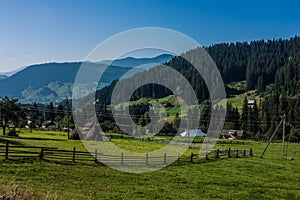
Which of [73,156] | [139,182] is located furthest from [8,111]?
[139,182]

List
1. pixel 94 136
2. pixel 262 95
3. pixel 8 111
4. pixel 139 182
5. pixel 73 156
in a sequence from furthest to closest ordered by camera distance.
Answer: pixel 262 95, pixel 8 111, pixel 94 136, pixel 73 156, pixel 139 182

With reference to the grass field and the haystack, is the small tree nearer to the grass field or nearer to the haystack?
the haystack

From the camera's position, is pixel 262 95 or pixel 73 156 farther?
pixel 262 95

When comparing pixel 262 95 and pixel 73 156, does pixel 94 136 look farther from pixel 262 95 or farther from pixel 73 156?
pixel 262 95

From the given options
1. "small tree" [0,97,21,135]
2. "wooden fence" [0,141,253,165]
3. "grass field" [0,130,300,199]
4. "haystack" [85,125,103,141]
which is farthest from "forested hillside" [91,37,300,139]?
"grass field" [0,130,300,199]

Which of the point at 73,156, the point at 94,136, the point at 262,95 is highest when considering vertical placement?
the point at 262,95

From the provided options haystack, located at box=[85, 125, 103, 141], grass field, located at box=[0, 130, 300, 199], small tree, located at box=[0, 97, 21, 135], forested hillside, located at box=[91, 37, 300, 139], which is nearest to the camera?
grass field, located at box=[0, 130, 300, 199]

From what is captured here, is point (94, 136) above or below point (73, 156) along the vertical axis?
below

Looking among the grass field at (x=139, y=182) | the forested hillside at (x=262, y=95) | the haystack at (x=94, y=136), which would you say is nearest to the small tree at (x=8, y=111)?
the haystack at (x=94, y=136)

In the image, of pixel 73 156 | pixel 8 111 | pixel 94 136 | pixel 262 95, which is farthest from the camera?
pixel 262 95

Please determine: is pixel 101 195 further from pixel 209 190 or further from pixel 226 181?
pixel 226 181

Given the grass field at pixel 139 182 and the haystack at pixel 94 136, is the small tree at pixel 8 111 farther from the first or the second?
the grass field at pixel 139 182

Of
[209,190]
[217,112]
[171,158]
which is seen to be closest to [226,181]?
[209,190]

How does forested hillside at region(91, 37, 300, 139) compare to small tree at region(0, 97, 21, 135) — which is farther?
forested hillside at region(91, 37, 300, 139)
